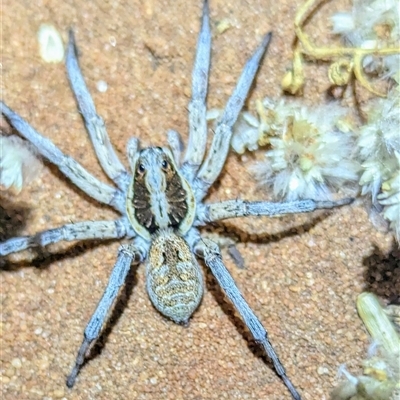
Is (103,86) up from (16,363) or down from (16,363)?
up

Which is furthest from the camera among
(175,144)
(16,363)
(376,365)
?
(175,144)

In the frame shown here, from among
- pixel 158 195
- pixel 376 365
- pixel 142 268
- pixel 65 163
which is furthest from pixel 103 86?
pixel 376 365

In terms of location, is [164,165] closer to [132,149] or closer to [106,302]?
[132,149]

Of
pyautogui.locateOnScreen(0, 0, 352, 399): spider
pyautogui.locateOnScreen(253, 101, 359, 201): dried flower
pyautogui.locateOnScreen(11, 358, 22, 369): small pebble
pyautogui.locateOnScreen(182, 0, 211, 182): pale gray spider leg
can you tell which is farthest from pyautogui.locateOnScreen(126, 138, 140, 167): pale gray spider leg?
pyautogui.locateOnScreen(11, 358, 22, 369): small pebble

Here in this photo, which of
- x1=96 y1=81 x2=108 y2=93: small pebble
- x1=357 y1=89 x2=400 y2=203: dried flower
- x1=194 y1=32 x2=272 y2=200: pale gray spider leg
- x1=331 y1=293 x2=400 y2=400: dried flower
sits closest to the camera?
x1=331 y1=293 x2=400 y2=400: dried flower

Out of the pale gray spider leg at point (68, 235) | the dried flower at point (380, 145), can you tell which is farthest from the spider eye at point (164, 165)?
the dried flower at point (380, 145)

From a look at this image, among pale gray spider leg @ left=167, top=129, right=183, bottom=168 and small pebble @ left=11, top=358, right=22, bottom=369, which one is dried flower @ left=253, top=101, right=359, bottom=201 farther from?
small pebble @ left=11, top=358, right=22, bottom=369
